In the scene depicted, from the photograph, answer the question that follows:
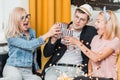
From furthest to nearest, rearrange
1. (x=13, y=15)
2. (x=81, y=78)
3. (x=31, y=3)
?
(x=31, y=3) < (x=13, y=15) < (x=81, y=78)

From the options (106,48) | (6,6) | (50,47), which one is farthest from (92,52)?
(6,6)

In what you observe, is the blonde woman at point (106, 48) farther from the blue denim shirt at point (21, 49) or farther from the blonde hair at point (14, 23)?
the blonde hair at point (14, 23)

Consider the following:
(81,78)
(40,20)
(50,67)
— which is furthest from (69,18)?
(81,78)

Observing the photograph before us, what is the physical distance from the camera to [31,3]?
2.65 metres

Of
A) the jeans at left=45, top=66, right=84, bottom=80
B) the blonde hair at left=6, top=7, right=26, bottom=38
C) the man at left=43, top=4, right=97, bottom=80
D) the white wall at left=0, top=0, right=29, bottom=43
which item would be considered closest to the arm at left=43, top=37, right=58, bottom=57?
the man at left=43, top=4, right=97, bottom=80

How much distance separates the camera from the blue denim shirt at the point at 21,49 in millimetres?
2320

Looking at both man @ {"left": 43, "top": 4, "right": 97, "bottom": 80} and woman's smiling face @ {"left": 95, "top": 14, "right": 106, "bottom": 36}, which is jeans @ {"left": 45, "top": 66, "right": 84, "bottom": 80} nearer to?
man @ {"left": 43, "top": 4, "right": 97, "bottom": 80}

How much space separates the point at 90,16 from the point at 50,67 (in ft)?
1.78

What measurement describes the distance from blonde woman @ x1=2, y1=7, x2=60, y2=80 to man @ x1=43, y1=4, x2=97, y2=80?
0.12m

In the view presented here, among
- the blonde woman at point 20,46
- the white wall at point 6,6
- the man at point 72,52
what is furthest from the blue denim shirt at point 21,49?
the white wall at point 6,6

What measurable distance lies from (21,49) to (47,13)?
48cm

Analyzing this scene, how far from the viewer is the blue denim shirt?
2320 millimetres

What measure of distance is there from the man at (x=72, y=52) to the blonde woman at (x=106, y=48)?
0.15 m

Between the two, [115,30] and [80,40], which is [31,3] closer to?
[80,40]
